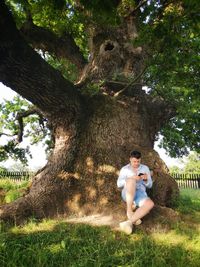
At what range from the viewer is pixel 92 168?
6871mm

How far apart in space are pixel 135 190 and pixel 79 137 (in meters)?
1.98

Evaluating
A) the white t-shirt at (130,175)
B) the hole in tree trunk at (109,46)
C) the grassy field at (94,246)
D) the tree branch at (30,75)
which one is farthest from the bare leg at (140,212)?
the hole in tree trunk at (109,46)

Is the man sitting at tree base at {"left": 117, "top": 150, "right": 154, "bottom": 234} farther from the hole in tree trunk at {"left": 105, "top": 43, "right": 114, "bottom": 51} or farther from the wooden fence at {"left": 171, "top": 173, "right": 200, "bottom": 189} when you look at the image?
the wooden fence at {"left": 171, "top": 173, "right": 200, "bottom": 189}

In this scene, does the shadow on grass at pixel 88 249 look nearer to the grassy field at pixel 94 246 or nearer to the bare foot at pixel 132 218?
the grassy field at pixel 94 246

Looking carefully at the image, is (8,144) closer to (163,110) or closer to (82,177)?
(82,177)

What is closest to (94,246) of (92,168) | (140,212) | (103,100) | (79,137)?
(140,212)

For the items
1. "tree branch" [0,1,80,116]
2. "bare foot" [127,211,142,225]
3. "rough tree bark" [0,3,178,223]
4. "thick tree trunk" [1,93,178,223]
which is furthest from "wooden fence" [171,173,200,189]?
"bare foot" [127,211,142,225]

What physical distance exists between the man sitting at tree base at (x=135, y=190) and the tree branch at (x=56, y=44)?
4.53 metres

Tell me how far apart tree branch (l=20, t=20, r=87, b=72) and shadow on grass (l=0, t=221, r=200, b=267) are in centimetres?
571

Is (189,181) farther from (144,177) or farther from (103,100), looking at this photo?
(144,177)

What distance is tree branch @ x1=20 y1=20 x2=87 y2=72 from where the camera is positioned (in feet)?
30.8

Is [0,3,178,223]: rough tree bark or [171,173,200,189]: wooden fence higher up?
[0,3,178,223]: rough tree bark

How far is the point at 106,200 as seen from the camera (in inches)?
254

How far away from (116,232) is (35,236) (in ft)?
4.42
